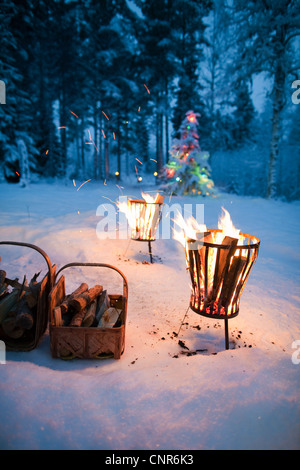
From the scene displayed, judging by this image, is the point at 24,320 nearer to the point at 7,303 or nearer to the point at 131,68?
the point at 7,303

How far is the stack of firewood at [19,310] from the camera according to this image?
228 centimetres

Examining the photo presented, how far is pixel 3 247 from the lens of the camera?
5043 mm

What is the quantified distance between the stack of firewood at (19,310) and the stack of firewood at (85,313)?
0.83 ft

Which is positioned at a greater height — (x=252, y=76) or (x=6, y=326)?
(x=252, y=76)

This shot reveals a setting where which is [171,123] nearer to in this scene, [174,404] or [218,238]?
[218,238]

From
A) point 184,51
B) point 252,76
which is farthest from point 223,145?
point 252,76

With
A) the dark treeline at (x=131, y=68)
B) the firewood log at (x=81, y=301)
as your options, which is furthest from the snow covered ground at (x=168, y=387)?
the dark treeline at (x=131, y=68)

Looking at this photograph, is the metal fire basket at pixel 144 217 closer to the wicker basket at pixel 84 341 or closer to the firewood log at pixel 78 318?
the firewood log at pixel 78 318

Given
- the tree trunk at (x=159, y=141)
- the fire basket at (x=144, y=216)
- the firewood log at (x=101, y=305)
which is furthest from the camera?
the tree trunk at (x=159, y=141)

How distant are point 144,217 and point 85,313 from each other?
2.66m
